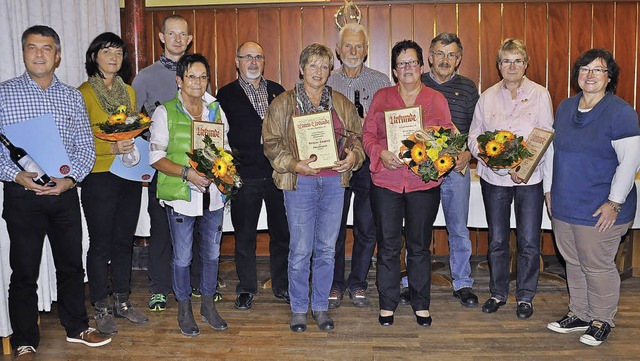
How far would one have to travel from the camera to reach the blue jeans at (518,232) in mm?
4258

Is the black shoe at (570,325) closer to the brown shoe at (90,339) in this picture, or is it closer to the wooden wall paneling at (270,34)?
the brown shoe at (90,339)

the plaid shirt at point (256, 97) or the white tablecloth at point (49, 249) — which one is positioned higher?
the plaid shirt at point (256, 97)

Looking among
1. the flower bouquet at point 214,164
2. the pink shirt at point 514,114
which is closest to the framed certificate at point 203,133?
the flower bouquet at point 214,164

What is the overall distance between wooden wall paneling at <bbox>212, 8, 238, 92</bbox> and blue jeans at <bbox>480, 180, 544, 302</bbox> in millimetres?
2952

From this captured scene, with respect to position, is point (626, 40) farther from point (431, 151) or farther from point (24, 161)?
point (24, 161)

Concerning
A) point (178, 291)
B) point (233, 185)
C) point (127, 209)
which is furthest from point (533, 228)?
point (127, 209)

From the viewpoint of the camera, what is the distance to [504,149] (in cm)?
397

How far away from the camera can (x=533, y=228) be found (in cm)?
430

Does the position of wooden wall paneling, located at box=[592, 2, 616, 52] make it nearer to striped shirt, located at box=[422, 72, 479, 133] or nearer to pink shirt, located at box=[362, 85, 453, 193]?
striped shirt, located at box=[422, 72, 479, 133]

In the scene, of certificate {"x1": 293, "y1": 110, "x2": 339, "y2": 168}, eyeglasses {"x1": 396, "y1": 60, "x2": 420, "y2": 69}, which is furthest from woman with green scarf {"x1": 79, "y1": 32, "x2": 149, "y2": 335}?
eyeglasses {"x1": 396, "y1": 60, "x2": 420, "y2": 69}

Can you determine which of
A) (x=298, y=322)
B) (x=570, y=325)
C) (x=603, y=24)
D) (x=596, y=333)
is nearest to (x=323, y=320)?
→ (x=298, y=322)

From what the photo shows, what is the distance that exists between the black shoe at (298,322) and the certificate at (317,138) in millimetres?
1045

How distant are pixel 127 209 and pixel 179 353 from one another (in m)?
1.02

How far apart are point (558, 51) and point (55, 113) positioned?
4.63 metres
